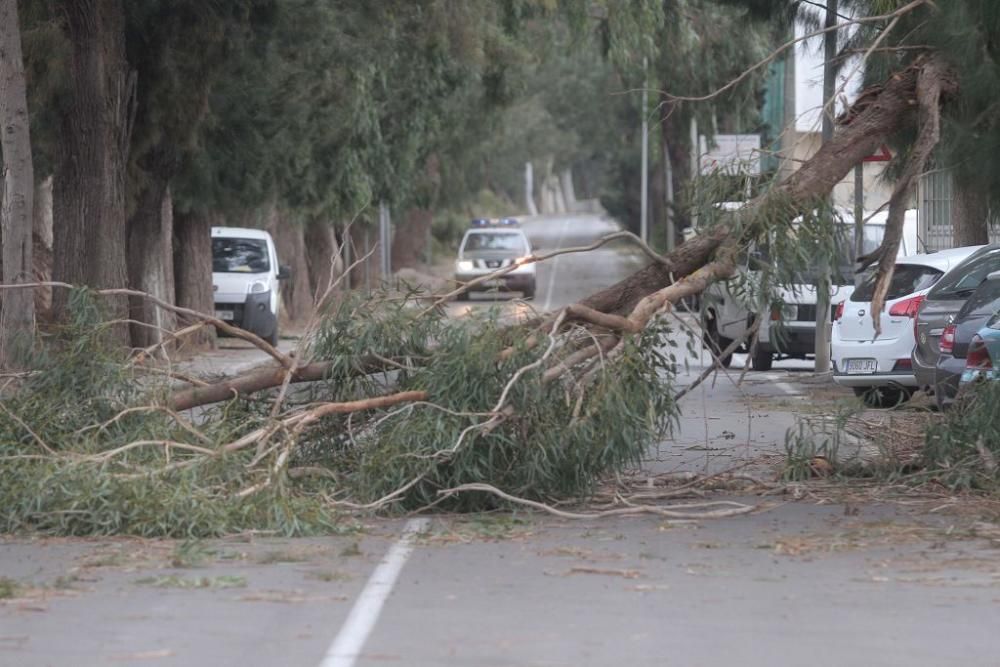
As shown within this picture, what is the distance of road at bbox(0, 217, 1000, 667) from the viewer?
22.5ft

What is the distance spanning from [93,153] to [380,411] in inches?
373

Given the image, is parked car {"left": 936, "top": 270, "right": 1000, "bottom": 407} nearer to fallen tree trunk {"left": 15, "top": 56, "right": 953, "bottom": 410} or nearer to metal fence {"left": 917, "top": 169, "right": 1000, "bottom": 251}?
fallen tree trunk {"left": 15, "top": 56, "right": 953, "bottom": 410}

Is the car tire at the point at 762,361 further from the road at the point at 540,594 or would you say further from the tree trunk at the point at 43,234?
the road at the point at 540,594

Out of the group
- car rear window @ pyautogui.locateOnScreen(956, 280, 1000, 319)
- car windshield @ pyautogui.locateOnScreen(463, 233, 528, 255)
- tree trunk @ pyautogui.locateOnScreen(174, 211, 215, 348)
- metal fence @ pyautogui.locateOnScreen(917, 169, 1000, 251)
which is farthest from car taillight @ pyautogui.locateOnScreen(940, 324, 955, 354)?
car windshield @ pyautogui.locateOnScreen(463, 233, 528, 255)

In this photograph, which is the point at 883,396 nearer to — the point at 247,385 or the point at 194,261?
the point at 247,385

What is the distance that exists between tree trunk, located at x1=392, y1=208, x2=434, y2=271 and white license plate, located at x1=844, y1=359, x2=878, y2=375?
38771mm

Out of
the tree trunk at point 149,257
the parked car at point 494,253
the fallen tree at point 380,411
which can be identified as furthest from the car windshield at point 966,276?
the parked car at point 494,253

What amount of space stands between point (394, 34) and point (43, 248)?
8.28 m

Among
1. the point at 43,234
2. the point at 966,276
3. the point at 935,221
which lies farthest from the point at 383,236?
the point at 966,276

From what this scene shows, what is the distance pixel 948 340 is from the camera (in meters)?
14.1

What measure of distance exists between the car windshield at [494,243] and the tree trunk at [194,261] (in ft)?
59.7

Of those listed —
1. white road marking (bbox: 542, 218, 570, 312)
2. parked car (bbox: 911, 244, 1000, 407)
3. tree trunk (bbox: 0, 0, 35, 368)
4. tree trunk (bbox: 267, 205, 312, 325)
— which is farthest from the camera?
white road marking (bbox: 542, 218, 570, 312)

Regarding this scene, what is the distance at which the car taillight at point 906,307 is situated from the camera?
16859 mm

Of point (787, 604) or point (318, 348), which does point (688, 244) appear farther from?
point (787, 604)
